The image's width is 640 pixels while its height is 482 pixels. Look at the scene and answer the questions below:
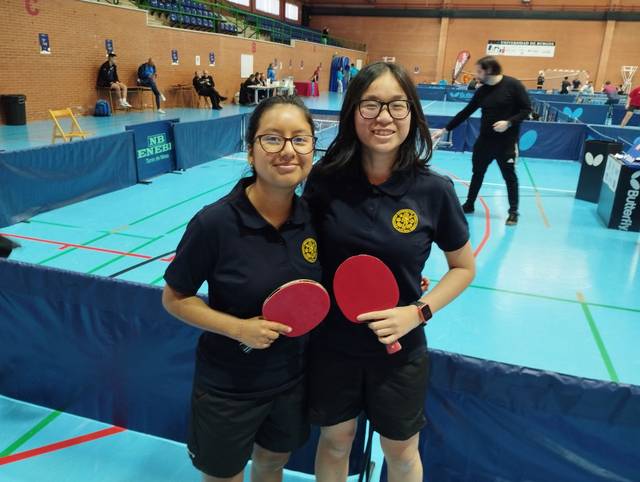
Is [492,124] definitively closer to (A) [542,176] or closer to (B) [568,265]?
(B) [568,265]

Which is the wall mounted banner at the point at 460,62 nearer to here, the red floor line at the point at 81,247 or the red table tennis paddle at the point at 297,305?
the red floor line at the point at 81,247

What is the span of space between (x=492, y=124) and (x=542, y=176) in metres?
4.77

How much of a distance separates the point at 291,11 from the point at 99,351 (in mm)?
35399

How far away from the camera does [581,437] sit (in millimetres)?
1873

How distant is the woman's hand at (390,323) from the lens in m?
1.45

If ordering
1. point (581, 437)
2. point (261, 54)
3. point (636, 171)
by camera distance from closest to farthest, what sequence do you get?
point (581, 437) → point (636, 171) → point (261, 54)

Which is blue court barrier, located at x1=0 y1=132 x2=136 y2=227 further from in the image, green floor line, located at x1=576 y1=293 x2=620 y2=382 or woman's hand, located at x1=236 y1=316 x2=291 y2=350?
green floor line, located at x1=576 y1=293 x2=620 y2=382

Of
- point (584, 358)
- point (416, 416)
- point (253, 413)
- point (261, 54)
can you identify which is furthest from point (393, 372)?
point (261, 54)

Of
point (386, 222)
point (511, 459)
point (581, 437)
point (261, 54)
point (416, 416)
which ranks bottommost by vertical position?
point (511, 459)

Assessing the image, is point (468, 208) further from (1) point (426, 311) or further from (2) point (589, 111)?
(2) point (589, 111)

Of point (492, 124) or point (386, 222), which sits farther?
point (492, 124)

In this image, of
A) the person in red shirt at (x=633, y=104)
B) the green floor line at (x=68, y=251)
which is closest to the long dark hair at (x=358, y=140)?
the green floor line at (x=68, y=251)

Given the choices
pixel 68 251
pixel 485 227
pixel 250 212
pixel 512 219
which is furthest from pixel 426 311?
pixel 512 219

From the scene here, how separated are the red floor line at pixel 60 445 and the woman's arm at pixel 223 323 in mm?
1473
